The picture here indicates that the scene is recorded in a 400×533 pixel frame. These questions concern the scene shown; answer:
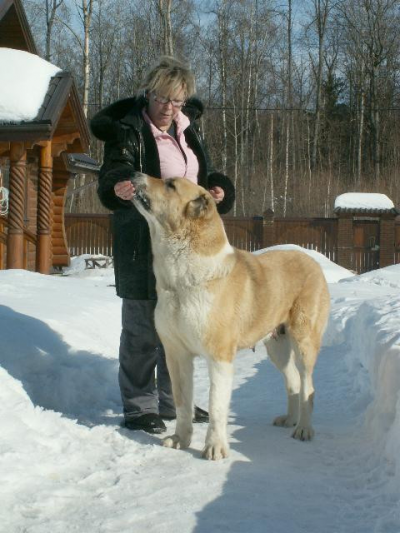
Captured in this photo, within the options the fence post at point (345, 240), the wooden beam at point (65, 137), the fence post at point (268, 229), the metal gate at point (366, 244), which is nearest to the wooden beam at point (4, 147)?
the wooden beam at point (65, 137)

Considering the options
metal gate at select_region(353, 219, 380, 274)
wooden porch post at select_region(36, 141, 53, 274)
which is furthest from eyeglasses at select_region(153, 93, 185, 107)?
metal gate at select_region(353, 219, 380, 274)

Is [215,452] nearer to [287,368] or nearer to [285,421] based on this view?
[285,421]

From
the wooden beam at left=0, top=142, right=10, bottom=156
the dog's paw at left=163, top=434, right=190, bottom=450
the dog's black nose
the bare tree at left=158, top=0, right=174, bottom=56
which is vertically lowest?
the dog's paw at left=163, top=434, right=190, bottom=450

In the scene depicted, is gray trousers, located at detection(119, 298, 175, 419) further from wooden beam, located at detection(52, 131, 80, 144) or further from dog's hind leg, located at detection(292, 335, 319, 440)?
wooden beam, located at detection(52, 131, 80, 144)

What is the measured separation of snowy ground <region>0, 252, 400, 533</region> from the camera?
2.86 m

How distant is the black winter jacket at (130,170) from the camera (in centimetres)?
405

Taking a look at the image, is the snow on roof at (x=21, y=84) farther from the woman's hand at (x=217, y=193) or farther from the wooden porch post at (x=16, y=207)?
the woman's hand at (x=217, y=193)

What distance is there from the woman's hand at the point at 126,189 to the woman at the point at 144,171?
25cm

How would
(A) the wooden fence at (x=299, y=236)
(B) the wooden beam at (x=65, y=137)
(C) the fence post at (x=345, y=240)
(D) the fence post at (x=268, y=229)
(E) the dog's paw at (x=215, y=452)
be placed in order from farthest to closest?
(D) the fence post at (x=268, y=229) → (A) the wooden fence at (x=299, y=236) → (C) the fence post at (x=345, y=240) → (B) the wooden beam at (x=65, y=137) → (E) the dog's paw at (x=215, y=452)

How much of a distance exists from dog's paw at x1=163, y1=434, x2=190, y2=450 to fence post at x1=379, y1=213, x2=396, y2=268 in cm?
1985

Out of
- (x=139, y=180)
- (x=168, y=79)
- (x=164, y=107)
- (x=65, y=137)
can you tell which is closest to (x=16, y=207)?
(x=65, y=137)

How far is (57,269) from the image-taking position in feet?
57.7

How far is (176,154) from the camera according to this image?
4246mm

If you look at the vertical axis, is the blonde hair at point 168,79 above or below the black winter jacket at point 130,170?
above
